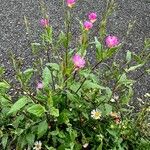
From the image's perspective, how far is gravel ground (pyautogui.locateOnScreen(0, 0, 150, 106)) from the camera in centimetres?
350

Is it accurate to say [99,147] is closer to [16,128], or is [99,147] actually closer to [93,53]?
[16,128]

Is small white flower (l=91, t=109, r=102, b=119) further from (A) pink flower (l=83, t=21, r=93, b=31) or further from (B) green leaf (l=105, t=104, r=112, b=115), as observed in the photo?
(A) pink flower (l=83, t=21, r=93, b=31)

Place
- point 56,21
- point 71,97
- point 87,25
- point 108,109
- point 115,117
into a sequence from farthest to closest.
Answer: point 56,21 < point 115,117 < point 108,109 < point 71,97 < point 87,25

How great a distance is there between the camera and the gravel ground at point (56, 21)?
3.50m

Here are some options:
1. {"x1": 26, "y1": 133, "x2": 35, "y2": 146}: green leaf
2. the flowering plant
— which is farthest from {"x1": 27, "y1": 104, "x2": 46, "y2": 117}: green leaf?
{"x1": 26, "y1": 133, "x2": 35, "y2": 146}: green leaf

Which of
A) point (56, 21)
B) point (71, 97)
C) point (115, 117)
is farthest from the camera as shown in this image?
point (56, 21)

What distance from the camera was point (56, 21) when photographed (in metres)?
3.95

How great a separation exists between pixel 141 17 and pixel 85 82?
1.96 meters

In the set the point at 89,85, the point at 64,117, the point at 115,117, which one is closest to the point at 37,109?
the point at 64,117

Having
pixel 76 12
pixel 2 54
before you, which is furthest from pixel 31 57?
pixel 76 12

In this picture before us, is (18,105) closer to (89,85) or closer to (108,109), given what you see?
(89,85)

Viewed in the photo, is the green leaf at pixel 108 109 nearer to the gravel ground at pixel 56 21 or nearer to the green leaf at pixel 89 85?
the green leaf at pixel 89 85

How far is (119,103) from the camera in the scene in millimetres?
2674

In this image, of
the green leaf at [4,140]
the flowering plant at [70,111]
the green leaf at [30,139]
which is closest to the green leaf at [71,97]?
the flowering plant at [70,111]
